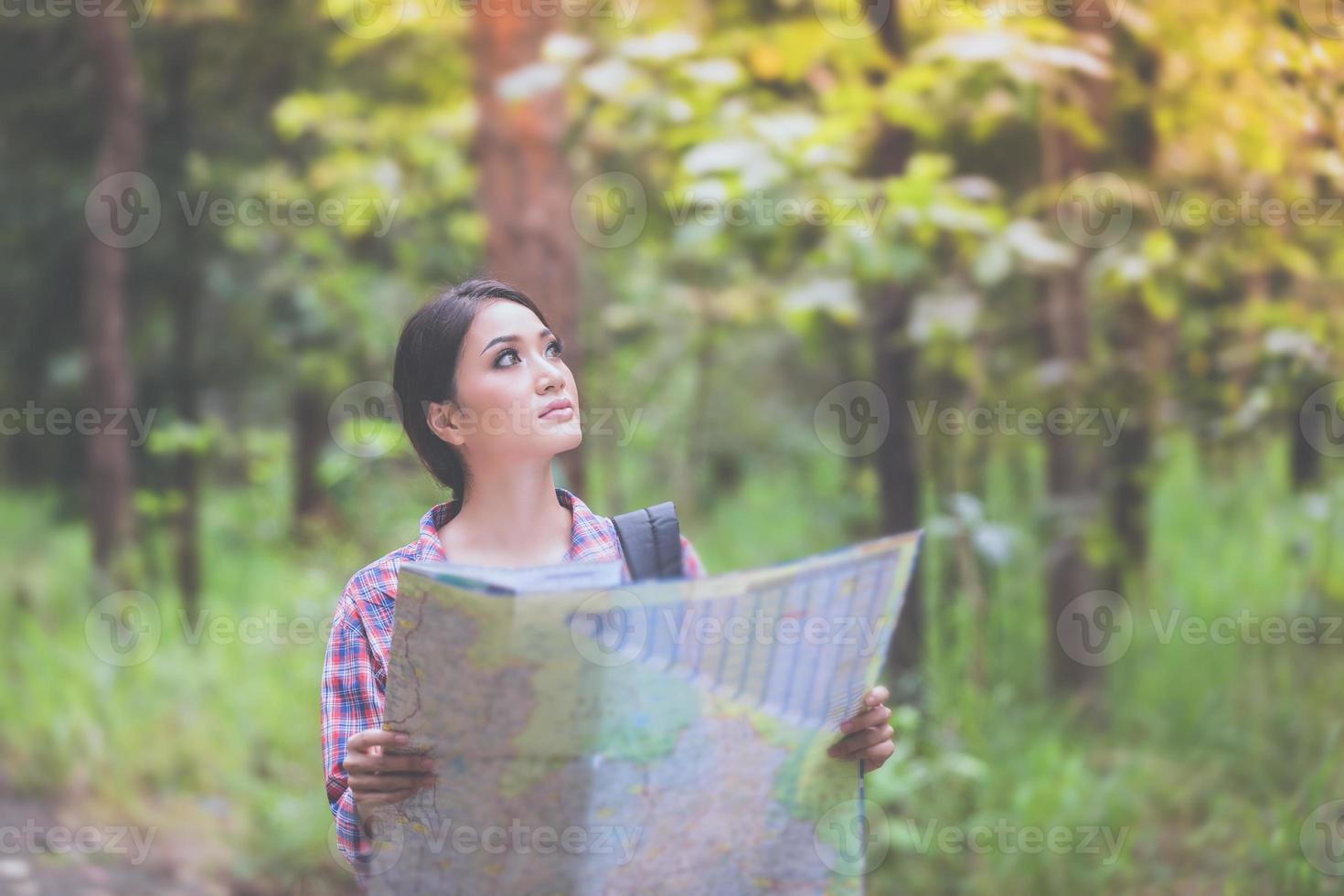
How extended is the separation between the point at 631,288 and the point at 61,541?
4368mm

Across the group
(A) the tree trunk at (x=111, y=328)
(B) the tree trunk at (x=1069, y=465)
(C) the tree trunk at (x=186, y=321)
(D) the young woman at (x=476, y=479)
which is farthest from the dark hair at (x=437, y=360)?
(C) the tree trunk at (x=186, y=321)

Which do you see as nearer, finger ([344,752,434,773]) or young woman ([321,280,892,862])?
finger ([344,752,434,773])

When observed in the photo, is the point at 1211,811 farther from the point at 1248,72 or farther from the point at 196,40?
the point at 196,40

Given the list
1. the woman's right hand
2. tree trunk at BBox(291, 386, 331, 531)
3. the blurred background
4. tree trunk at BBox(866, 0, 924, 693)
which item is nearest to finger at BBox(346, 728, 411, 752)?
the woman's right hand

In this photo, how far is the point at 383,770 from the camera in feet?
4.09

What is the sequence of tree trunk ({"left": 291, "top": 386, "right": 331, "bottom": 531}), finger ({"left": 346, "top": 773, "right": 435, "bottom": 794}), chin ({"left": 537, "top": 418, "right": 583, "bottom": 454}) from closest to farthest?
finger ({"left": 346, "top": 773, "right": 435, "bottom": 794})
chin ({"left": 537, "top": 418, "right": 583, "bottom": 454})
tree trunk ({"left": 291, "top": 386, "right": 331, "bottom": 531})

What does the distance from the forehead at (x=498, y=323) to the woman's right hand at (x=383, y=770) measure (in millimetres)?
514

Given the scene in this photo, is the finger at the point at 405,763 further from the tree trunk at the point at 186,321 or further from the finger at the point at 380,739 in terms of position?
the tree trunk at the point at 186,321

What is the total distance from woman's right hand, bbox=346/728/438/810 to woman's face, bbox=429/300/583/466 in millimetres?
396

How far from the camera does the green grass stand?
330cm

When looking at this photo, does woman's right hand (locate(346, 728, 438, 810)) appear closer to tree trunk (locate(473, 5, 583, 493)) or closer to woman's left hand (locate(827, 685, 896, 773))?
woman's left hand (locate(827, 685, 896, 773))

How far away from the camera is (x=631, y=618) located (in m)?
1.14

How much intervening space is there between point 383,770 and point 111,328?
515 centimetres

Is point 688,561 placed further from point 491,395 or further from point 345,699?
point 345,699
